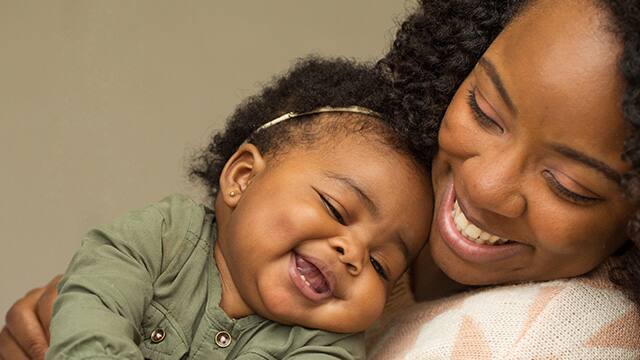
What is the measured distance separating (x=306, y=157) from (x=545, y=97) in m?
0.37

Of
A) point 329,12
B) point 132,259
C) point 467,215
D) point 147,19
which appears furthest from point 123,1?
point 467,215

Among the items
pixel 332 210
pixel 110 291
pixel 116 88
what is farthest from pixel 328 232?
pixel 116 88

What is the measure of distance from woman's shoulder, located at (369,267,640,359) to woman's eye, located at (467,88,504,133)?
217 mm

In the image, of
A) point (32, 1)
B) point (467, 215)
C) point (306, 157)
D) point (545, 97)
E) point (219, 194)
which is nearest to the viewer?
point (545, 97)

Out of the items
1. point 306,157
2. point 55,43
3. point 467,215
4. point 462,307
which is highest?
point 55,43

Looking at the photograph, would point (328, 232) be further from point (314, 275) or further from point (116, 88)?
point (116, 88)

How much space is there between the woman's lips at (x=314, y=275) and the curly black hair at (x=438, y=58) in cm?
23

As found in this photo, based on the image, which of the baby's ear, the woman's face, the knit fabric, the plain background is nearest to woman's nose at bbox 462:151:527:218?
the woman's face

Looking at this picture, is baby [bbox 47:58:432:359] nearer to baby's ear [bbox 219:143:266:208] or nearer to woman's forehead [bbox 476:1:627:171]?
baby's ear [bbox 219:143:266:208]

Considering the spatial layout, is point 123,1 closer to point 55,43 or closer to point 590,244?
point 55,43

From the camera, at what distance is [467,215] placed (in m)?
1.23

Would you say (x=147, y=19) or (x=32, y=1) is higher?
(x=32, y=1)

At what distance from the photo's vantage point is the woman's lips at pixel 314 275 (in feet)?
4.18

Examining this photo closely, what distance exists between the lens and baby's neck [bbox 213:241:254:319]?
1.34 metres
